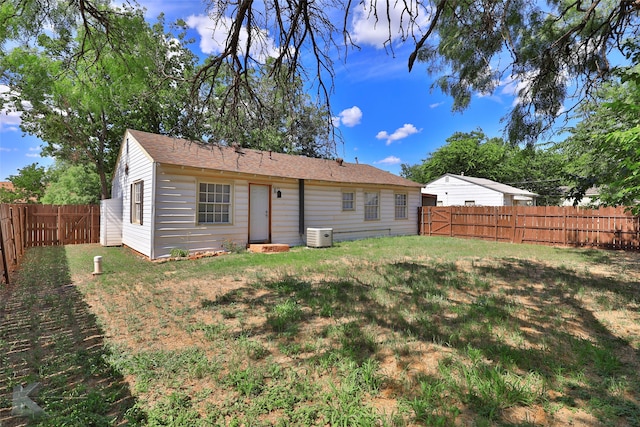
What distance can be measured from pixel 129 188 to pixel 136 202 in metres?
1.23

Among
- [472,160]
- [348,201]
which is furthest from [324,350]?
[472,160]

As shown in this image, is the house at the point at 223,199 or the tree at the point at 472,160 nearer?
the house at the point at 223,199

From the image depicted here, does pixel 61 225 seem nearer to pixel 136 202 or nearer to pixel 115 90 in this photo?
pixel 136 202

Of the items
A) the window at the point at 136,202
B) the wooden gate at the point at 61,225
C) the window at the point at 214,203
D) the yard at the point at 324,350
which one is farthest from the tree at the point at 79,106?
the yard at the point at 324,350

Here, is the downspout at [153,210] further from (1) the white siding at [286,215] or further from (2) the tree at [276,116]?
(1) the white siding at [286,215]

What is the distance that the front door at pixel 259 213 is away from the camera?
411 inches

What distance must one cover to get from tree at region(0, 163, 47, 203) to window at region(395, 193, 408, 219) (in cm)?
2425

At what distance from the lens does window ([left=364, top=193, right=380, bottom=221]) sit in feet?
46.4

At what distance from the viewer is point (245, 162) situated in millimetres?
11008

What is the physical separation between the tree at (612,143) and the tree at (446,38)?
0.69m

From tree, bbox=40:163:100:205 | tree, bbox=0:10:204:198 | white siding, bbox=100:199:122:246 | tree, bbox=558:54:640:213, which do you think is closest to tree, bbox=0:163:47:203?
tree, bbox=40:163:100:205

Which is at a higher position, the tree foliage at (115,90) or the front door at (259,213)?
the tree foliage at (115,90)

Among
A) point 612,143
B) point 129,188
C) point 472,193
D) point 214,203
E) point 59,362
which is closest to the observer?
point 59,362

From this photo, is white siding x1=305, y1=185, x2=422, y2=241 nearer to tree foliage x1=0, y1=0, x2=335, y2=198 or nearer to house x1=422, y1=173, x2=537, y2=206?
tree foliage x1=0, y1=0, x2=335, y2=198
